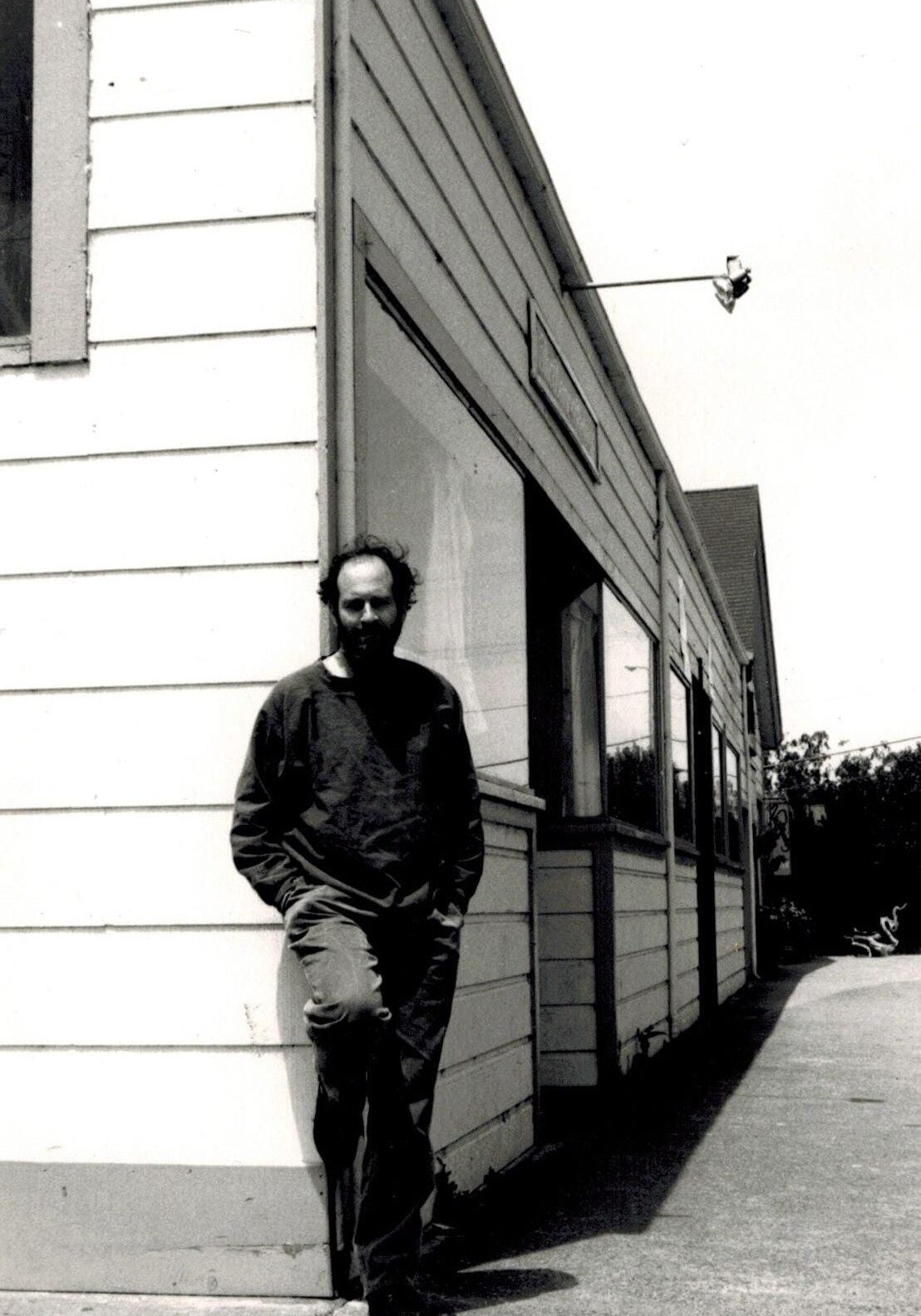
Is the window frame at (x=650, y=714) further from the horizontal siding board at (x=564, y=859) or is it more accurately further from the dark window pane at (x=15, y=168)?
the dark window pane at (x=15, y=168)

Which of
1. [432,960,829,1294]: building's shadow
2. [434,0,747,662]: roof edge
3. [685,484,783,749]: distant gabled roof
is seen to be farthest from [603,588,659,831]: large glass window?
[685,484,783,749]: distant gabled roof

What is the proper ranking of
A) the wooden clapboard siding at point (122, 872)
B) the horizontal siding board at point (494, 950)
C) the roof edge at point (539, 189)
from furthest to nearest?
the roof edge at point (539, 189) < the horizontal siding board at point (494, 950) < the wooden clapboard siding at point (122, 872)

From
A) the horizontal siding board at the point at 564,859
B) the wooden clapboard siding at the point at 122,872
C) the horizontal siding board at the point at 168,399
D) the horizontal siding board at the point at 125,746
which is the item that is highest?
the horizontal siding board at the point at 168,399

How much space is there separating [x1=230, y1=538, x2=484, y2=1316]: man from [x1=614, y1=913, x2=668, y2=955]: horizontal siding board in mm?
4746

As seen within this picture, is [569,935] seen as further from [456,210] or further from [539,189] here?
[456,210]

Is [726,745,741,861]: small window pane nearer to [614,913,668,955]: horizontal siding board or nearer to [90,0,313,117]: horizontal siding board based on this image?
[614,913,668,955]: horizontal siding board

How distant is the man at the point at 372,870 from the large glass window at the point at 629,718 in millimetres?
5092

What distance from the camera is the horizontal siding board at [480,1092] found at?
5043 millimetres

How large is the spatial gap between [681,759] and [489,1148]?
24.3ft

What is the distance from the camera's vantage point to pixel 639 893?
984cm

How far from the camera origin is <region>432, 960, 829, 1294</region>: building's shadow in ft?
14.8

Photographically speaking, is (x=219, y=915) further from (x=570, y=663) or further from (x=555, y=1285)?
(x=570, y=663)

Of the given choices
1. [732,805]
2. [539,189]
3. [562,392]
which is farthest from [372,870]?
[732,805]

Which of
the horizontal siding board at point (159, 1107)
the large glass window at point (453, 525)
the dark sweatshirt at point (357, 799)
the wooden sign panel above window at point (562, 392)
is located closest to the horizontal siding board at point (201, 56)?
the large glass window at point (453, 525)
